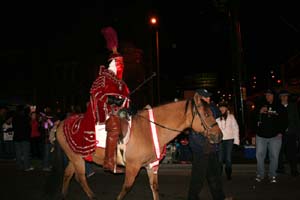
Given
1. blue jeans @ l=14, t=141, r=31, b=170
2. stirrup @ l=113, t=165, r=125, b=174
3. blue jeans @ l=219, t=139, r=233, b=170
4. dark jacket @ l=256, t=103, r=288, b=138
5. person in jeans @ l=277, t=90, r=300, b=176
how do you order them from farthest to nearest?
blue jeans @ l=14, t=141, r=31, b=170 → person in jeans @ l=277, t=90, r=300, b=176 → blue jeans @ l=219, t=139, r=233, b=170 → dark jacket @ l=256, t=103, r=288, b=138 → stirrup @ l=113, t=165, r=125, b=174

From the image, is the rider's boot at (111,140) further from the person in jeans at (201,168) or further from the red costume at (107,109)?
the person in jeans at (201,168)

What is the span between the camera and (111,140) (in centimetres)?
695

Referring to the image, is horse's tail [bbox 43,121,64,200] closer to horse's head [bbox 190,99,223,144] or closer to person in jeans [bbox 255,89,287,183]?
horse's head [bbox 190,99,223,144]

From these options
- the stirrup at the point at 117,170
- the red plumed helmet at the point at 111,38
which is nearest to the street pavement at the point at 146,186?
the stirrup at the point at 117,170

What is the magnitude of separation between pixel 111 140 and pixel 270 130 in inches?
186

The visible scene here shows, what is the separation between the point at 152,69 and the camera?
30.4 meters

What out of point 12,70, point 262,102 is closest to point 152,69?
point 12,70

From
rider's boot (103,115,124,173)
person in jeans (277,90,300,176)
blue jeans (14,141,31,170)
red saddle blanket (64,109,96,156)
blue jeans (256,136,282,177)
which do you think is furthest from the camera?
blue jeans (14,141,31,170)

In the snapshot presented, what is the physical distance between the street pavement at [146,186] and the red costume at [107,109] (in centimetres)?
123

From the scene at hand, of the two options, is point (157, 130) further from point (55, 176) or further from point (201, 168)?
point (55, 176)

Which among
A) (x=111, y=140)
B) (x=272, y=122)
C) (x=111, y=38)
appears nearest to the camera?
(x=111, y=140)

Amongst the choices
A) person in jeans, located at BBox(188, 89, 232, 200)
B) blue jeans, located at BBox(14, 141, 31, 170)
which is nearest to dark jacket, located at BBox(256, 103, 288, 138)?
person in jeans, located at BBox(188, 89, 232, 200)

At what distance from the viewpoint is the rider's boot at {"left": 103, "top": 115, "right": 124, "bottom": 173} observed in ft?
22.7

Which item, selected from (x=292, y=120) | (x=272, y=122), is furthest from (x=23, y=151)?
(x=292, y=120)
